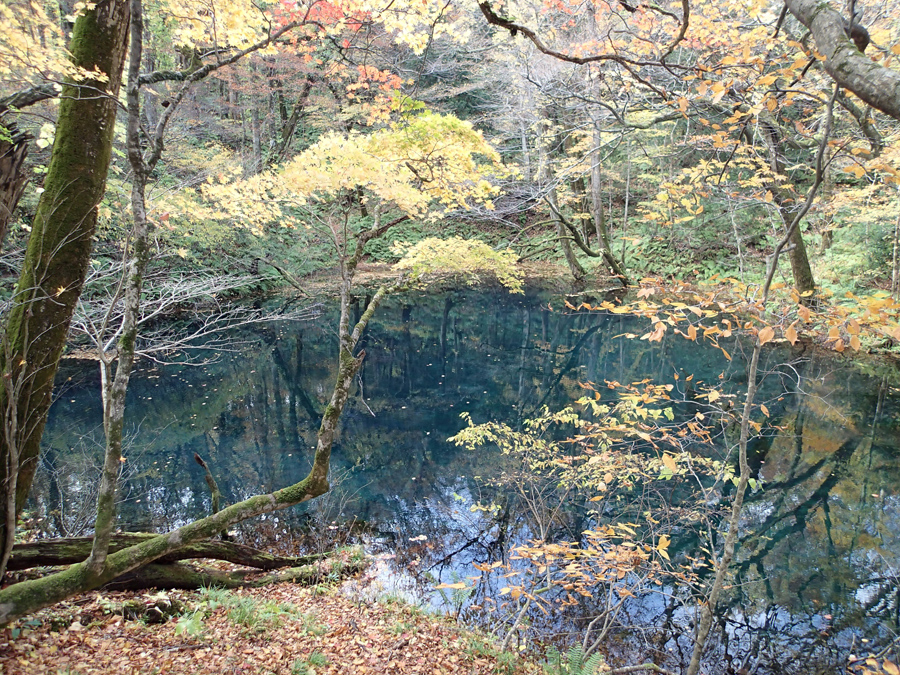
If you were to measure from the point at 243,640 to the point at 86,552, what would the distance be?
145cm

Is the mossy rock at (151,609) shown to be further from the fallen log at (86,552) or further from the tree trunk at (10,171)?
the tree trunk at (10,171)

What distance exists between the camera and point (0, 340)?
2.77 meters

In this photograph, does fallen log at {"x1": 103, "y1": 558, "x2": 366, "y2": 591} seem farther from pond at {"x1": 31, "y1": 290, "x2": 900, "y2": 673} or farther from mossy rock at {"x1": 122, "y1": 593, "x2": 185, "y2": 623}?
pond at {"x1": 31, "y1": 290, "x2": 900, "y2": 673}

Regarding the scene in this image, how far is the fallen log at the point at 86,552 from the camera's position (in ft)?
11.1

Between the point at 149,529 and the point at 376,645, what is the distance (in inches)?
160

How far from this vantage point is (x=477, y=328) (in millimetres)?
15016

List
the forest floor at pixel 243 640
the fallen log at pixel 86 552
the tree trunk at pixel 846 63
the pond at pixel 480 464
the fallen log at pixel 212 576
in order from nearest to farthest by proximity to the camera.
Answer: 1. the tree trunk at pixel 846 63
2. the forest floor at pixel 243 640
3. the fallen log at pixel 86 552
4. the fallen log at pixel 212 576
5. the pond at pixel 480 464

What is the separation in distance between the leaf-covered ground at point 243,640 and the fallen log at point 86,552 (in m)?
0.30

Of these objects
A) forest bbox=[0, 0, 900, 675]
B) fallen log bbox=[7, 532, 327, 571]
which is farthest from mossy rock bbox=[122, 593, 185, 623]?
fallen log bbox=[7, 532, 327, 571]

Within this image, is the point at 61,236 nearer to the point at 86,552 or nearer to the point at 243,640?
the point at 86,552

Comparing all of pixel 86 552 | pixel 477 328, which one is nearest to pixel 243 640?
pixel 86 552

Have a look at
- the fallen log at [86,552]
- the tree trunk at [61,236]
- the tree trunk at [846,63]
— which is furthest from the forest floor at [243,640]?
the tree trunk at [846,63]

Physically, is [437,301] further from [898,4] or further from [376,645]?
[376,645]

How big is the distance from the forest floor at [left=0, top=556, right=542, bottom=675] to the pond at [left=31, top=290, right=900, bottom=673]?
4.08 ft
